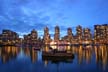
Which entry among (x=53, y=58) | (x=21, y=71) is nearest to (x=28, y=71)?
(x=21, y=71)

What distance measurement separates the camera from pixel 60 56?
92.1 metres

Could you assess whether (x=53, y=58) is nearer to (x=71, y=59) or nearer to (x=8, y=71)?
(x=71, y=59)

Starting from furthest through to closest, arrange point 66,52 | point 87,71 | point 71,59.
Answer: point 66,52, point 71,59, point 87,71

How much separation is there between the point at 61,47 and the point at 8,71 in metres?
43.6

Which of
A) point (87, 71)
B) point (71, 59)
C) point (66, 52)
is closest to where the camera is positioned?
point (87, 71)

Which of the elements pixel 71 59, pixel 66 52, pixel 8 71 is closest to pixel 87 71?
pixel 8 71

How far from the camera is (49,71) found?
194ft

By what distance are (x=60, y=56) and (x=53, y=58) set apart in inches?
120

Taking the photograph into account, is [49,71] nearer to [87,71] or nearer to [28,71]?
[28,71]

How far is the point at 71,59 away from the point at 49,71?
32338mm

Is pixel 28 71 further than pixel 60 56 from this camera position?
No

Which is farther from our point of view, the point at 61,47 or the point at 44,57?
the point at 61,47

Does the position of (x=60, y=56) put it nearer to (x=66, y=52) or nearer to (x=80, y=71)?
(x=66, y=52)

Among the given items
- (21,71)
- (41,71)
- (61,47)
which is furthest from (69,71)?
(61,47)
